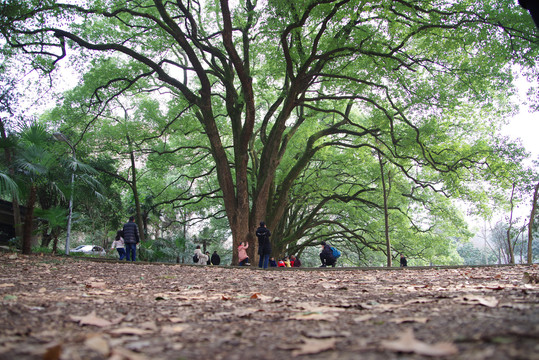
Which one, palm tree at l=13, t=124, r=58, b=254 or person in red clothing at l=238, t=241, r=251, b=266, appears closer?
palm tree at l=13, t=124, r=58, b=254

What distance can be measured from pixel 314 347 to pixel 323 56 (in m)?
10.3

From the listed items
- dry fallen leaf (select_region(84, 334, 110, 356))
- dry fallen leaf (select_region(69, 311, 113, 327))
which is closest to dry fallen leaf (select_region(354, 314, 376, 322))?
dry fallen leaf (select_region(84, 334, 110, 356))

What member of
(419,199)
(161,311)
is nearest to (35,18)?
(161,311)

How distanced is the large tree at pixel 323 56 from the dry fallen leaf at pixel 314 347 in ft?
29.4

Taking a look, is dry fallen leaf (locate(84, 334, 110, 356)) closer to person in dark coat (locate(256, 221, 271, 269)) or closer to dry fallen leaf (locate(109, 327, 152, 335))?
dry fallen leaf (locate(109, 327, 152, 335))

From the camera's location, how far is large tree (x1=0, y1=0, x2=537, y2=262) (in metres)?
9.99

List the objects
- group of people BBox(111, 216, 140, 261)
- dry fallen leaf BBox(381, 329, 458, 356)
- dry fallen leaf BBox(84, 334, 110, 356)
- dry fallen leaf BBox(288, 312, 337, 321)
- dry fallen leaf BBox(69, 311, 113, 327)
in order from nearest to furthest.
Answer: dry fallen leaf BBox(381, 329, 458, 356) < dry fallen leaf BBox(84, 334, 110, 356) < dry fallen leaf BBox(69, 311, 113, 327) < dry fallen leaf BBox(288, 312, 337, 321) < group of people BBox(111, 216, 140, 261)

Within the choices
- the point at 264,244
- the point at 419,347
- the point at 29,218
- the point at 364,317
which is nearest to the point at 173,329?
the point at 364,317

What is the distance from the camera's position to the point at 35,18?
11117mm

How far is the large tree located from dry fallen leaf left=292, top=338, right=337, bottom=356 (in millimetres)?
8950

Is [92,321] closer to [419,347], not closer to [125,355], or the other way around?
[125,355]

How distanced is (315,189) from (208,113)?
7.59m

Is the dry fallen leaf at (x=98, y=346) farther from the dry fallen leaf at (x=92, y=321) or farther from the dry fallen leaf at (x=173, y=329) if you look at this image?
the dry fallen leaf at (x=92, y=321)

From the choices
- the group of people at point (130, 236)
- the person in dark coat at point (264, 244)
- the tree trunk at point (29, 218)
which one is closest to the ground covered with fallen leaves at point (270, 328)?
the person in dark coat at point (264, 244)
